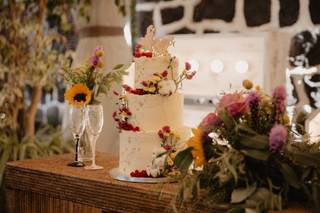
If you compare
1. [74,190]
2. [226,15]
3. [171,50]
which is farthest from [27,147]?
[74,190]

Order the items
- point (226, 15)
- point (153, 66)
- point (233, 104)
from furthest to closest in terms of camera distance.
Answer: point (226, 15) → point (153, 66) → point (233, 104)

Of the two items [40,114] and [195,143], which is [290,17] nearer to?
[195,143]

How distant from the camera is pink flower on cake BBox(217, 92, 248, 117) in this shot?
1.52 meters

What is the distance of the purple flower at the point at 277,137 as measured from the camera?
1.42 meters

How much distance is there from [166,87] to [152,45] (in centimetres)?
17

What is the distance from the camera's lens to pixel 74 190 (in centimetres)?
196

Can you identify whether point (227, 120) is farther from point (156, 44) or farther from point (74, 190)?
point (74, 190)

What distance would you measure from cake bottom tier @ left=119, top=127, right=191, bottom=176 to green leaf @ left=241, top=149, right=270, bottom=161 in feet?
1.46

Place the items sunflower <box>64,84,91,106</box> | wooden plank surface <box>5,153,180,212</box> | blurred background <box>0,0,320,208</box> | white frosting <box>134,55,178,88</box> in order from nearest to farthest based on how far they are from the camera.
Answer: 1. wooden plank surface <box>5,153,180,212</box>
2. white frosting <box>134,55,178,88</box>
3. sunflower <box>64,84,91,106</box>
4. blurred background <box>0,0,320,208</box>

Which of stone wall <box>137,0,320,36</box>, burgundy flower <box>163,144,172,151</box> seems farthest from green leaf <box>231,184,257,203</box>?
stone wall <box>137,0,320,36</box>

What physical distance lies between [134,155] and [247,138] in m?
0.54

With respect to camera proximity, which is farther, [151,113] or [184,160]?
[151,113]

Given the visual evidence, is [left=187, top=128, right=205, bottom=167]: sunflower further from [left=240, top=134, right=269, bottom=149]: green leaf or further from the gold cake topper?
the gold cake topper

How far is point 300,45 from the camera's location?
307 cm
